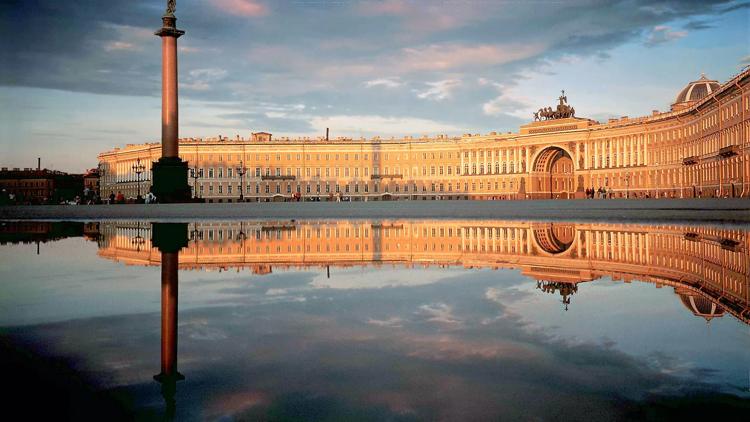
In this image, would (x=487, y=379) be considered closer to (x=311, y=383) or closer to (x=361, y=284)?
(x=311, y=383)

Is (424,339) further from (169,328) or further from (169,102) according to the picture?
Result: (169,102)

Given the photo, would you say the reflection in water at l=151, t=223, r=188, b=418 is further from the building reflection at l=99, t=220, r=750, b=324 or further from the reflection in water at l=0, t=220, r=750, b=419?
the building reflection at l=99, t=220, r=750, b=324

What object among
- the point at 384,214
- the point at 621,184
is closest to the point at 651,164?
the point at 621,184

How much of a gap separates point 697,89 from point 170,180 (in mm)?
68545

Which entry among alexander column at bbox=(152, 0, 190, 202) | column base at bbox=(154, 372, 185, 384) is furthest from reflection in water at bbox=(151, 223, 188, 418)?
alexander column at bbox=(152, 0, 190, 202)

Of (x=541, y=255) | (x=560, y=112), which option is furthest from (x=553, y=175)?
(x=541, y=255)

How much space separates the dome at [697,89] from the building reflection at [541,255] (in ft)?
243

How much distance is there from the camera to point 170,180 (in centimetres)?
3741

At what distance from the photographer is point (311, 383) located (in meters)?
Result: 3.55

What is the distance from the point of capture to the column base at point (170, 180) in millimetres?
36812

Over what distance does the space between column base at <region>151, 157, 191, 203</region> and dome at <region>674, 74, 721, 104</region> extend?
66.3m

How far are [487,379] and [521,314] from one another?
2039mm

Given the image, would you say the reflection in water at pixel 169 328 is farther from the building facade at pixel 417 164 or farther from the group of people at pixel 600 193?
the building facade at pixel 417 164

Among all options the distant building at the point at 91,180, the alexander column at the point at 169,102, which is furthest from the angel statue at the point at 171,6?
the distant building at the point at 91,180
